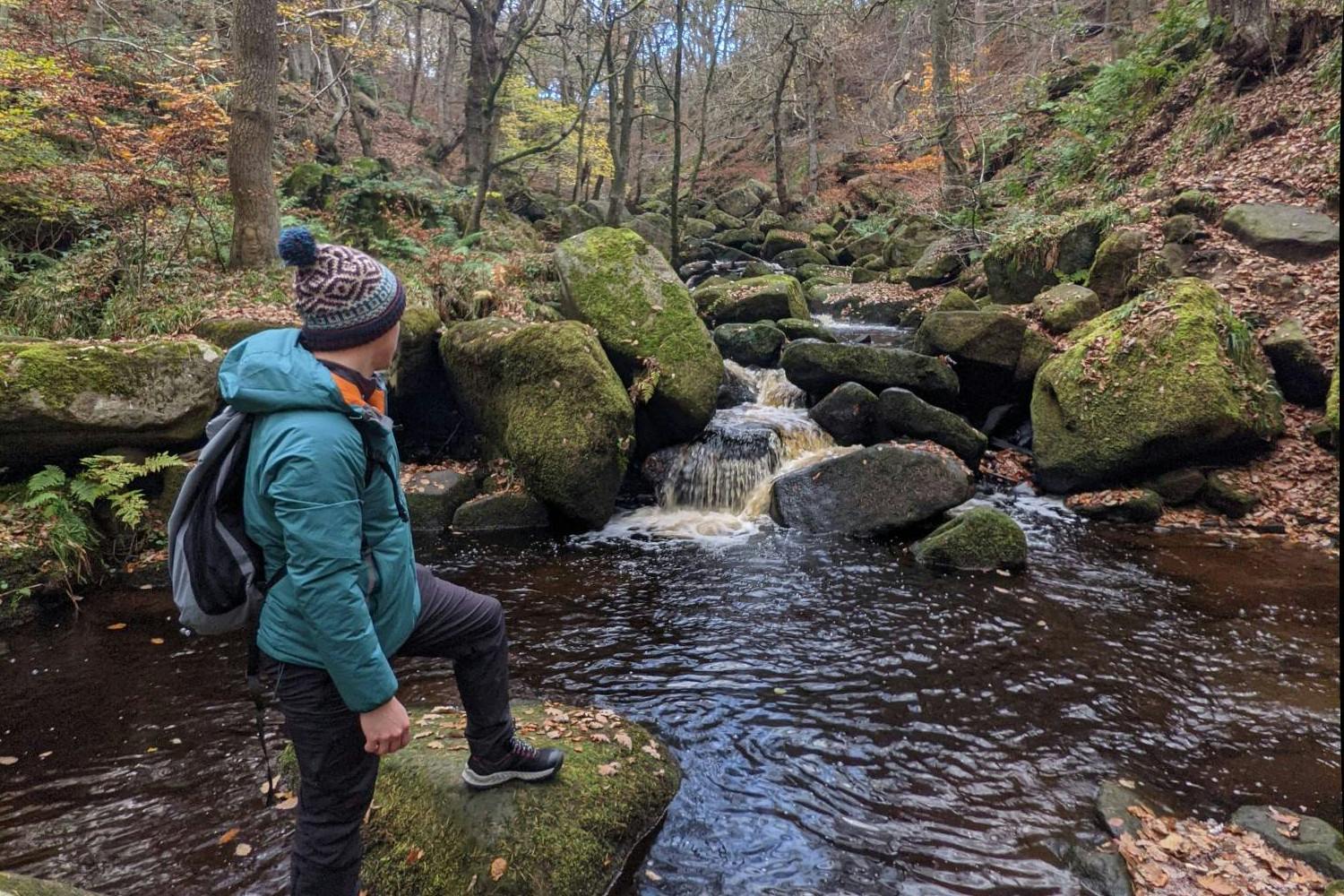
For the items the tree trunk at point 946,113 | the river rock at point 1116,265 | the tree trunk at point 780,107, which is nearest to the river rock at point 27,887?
the river rock at point 1116,265

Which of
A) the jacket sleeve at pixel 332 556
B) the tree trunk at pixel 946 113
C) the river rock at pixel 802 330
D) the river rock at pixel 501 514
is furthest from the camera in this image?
the tree trunk at pixel 946 113

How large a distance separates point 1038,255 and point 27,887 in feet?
45.5

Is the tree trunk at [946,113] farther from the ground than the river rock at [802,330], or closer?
farther from the ground

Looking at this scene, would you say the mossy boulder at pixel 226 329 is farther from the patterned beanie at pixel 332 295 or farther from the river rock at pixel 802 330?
the river rock at pixel 802 330

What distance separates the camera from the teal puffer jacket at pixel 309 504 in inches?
76.1

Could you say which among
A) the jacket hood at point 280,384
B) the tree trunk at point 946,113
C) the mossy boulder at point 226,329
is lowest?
the jacket hood at point 280,384

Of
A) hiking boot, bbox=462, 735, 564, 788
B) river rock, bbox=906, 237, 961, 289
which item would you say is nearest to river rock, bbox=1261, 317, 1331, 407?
river rock, bbox=906, 237, 961, 289

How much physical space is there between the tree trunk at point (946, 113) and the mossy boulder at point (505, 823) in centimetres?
1792

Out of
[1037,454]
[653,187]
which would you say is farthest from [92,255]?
[653,187]

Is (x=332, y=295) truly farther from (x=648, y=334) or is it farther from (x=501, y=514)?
(x=648, y=334)

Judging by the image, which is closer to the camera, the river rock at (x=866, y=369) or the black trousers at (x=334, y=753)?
the black trousers at (x=334, y=753)

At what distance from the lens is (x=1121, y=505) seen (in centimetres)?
812

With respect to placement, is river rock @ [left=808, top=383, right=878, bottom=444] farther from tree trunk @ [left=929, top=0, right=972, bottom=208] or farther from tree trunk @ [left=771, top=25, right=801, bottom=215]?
tree trunk @ [left=771, top=25, right=801, bottom=215]

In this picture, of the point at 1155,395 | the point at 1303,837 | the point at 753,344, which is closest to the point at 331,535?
the point at 1303,837
